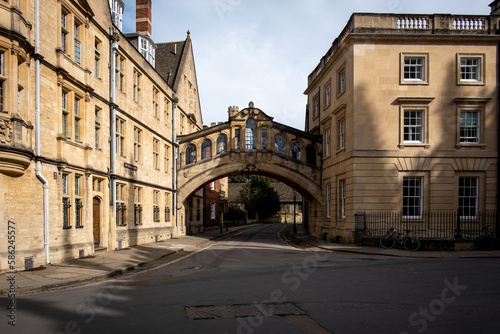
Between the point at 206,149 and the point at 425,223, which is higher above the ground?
the point at 206,149

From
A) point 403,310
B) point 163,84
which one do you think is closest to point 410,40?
point 163,84

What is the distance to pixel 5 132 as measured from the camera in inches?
479

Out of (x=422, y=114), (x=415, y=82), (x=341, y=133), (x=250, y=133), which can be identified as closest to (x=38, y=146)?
(x=341, y=133)

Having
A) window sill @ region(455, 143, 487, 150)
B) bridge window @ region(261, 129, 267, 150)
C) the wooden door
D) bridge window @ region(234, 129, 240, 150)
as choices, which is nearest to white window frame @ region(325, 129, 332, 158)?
bridge window @ region(261, 129, 267, 150)

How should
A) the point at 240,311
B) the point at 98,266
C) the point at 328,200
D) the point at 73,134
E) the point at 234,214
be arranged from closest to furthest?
the point at 240,311 < the point at 98,266 < the point at 73,134 < the point at 328,200 < the point at 234,214

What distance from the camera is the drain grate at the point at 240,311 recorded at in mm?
7438

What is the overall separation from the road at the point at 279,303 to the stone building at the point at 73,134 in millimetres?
3991

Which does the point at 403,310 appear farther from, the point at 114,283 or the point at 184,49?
the point at 184,49

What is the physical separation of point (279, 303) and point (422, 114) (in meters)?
18.7

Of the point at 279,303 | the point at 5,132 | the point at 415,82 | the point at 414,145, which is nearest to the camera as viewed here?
the point at 279,303

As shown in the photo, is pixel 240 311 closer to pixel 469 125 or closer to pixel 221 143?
pixel 469 125

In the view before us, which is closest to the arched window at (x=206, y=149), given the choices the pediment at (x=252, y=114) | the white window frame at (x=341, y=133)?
the pediment at (x=252, y=114)

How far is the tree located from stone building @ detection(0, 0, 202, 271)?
153 ft

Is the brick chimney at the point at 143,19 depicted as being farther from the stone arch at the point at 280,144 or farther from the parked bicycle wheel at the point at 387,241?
the parked bicycle wheel at the point at 387,241
